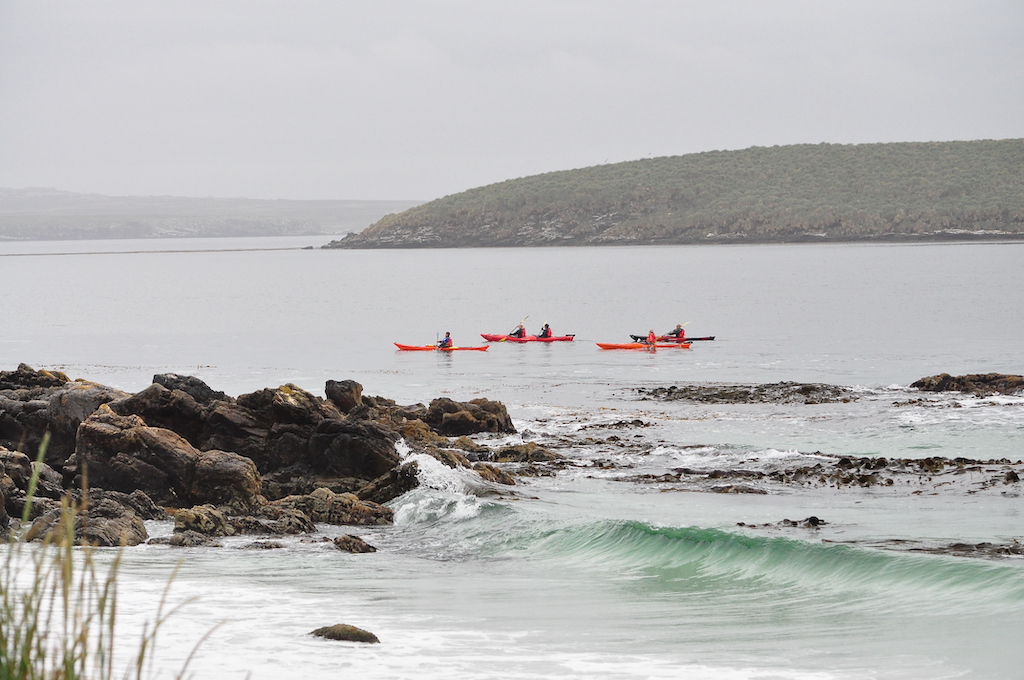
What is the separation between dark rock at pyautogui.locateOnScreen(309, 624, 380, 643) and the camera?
33.3 ft

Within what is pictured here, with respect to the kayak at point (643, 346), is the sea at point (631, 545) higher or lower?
lower

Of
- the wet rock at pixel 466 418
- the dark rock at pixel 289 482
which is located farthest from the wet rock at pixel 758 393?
the dark rock at pixel 289 482

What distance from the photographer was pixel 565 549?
1532 centimetres

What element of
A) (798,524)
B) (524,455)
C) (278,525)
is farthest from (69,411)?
(798,524)

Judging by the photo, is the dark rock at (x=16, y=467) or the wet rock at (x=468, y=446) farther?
the wet rock at (x=468, y=446)

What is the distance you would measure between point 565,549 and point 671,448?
8043mm

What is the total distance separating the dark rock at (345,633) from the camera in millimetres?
10164

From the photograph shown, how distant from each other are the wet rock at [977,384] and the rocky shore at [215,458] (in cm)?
1350

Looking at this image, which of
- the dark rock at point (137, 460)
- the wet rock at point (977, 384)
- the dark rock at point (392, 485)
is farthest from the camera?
the wet rock at point (977, 384)

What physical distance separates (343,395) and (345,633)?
46.7 feet

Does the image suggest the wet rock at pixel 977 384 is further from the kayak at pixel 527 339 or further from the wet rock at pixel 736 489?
the kayak at pixel 527 339

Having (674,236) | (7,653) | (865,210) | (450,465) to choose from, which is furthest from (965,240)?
(7,653)

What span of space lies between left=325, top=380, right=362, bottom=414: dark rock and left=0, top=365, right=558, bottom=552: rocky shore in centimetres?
3

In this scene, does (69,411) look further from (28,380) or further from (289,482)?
(28,380)
